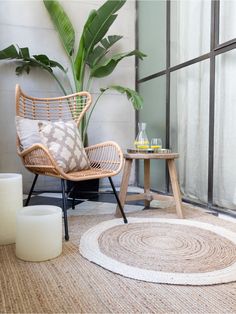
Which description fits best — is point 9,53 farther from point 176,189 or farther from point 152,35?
point 176,189

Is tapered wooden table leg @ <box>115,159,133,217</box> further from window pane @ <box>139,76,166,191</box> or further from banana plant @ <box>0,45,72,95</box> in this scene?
banana plant @ <box>0,45,72,95</box>

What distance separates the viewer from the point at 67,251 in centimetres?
133

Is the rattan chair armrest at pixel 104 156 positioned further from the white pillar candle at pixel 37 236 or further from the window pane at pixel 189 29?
the window pane at pixel 189 29

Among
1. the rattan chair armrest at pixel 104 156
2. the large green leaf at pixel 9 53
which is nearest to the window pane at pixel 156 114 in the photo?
the rattan chair armrest at pixel 104 156

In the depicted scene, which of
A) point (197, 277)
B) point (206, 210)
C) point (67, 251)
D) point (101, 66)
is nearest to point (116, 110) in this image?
point (101, 66)

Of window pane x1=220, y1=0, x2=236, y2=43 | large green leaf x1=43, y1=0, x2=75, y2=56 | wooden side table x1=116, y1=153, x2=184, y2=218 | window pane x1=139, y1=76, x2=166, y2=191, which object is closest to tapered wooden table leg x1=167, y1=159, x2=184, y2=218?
wooden side table x1=116, y1=153, x2=184, y2=218

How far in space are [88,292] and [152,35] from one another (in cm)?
250

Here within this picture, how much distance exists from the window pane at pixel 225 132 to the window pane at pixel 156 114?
681 millimetres

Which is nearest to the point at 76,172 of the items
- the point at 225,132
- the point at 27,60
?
the point at 225,132

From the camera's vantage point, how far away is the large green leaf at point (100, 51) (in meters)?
2.67

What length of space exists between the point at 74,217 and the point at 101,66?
132 cm

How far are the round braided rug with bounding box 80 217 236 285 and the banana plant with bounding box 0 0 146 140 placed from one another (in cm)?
108

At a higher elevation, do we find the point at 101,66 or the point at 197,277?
the point at 101,66

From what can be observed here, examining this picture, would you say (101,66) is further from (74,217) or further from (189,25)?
(74,217)
